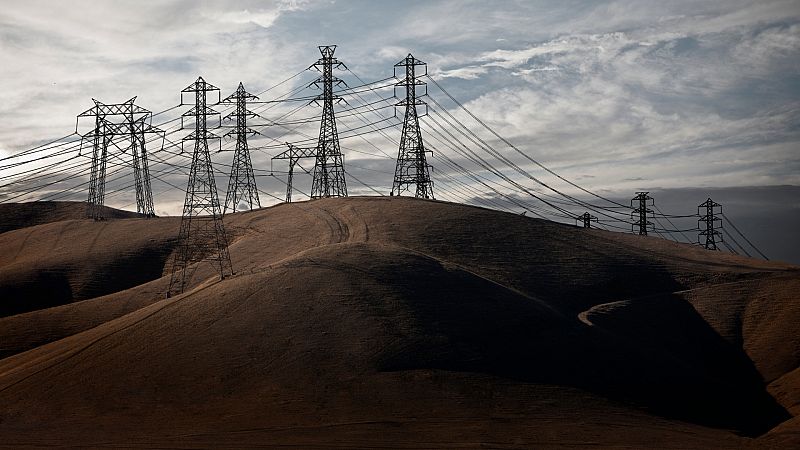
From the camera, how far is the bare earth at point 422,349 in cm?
4203

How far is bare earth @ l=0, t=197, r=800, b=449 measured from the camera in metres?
42.0

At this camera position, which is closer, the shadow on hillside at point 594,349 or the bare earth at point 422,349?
the bare earth at point 422,349

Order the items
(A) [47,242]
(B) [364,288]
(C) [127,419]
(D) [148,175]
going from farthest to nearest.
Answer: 1. (D) [148,175]
2. (A) [47,242]
3. (B) [364,288]
4. (C) [127,419]

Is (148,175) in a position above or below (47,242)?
above

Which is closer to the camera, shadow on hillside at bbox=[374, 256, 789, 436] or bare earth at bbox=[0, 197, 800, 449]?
bare earth at bbox=[0, 197, 800, 449]

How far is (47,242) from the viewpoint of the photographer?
9562 cm

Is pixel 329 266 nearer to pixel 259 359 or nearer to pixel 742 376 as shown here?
pixel 259 359

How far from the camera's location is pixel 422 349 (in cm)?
4959

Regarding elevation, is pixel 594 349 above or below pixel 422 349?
below

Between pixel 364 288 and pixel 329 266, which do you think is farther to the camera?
pixel 329 266

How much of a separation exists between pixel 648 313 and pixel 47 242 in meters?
68.4

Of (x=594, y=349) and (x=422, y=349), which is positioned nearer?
(x=422, y=349)

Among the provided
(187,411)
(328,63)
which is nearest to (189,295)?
(187,411)

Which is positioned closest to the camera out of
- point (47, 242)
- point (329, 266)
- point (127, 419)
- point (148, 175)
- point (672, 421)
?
point (127, 419)
